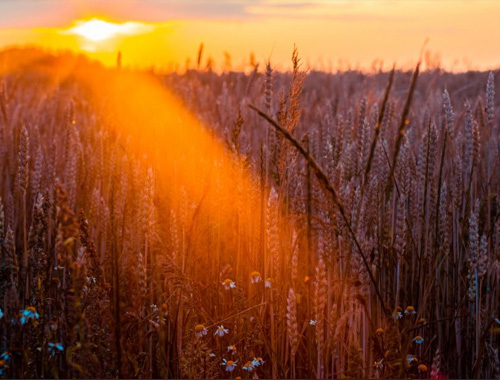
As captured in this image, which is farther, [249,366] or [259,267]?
[259,267]

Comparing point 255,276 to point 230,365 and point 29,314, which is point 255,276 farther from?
point 29,314

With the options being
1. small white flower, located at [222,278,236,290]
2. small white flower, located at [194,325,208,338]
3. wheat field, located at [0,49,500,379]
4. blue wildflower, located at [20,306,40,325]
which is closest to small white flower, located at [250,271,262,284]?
wheat field, located at [0,49,500,379]

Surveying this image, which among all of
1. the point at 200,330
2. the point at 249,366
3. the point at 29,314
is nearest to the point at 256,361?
the point at 249,366

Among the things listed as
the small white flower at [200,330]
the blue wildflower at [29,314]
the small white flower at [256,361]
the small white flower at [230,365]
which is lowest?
the small white flower at [230,365]

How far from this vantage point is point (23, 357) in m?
1.77

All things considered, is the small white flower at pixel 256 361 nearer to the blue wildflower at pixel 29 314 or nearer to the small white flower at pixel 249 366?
the small white flower at pixel 249 366

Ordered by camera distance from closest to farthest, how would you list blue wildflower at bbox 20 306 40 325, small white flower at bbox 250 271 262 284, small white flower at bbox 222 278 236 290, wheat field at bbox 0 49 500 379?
wheat field at bbox 0 49 500 379, blue wildflower at bbox 20 306 40 325, small white flower at bbox 250 271 262 284, small white flower at bbox 222 278 236 290

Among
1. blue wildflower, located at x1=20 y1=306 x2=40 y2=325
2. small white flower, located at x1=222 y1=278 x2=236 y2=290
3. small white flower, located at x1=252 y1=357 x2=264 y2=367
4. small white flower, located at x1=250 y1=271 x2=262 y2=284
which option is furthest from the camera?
small white flower, located at x1=222 y1=278 x2=236 y2=290

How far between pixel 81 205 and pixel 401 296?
1.85m

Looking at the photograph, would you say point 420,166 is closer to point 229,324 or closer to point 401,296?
point 401,296

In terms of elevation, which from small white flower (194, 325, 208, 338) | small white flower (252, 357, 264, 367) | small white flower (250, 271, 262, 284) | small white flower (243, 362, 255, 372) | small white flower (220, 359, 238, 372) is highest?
small white flower (250, 271, 262, 284)

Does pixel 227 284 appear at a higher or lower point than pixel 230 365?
higher

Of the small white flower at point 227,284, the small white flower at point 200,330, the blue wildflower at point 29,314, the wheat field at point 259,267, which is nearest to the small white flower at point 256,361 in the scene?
the wheat field at point 259,267

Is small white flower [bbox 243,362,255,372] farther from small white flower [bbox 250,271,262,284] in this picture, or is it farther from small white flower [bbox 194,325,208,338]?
small white flower [bbox 250,271,262,284]
